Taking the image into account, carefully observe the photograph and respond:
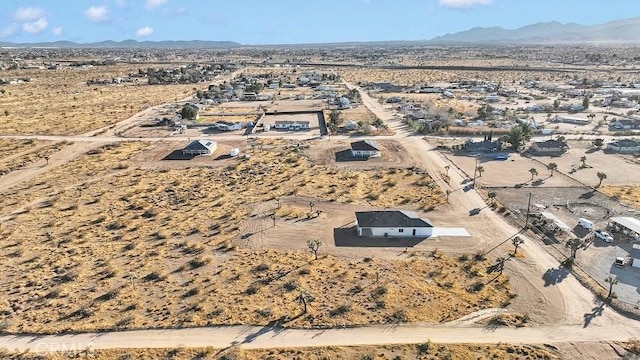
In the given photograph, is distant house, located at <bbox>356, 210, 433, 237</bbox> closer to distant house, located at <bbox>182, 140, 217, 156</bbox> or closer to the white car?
the white car

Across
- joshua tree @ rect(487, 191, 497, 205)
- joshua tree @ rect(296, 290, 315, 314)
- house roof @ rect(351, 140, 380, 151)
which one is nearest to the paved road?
joshua tree @ rect(296, 290, 315, 314)

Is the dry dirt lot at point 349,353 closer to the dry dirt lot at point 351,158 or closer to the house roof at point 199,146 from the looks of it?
the dry dirt lot at point 351,158

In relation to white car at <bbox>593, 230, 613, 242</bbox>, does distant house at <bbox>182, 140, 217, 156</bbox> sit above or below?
above

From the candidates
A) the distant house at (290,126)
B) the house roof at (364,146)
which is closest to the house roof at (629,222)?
the house roof at (364,146)

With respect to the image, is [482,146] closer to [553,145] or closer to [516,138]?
[516,138]

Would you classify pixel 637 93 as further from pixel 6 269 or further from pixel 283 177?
pixel 6 269

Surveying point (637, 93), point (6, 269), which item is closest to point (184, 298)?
point (6, 269)
